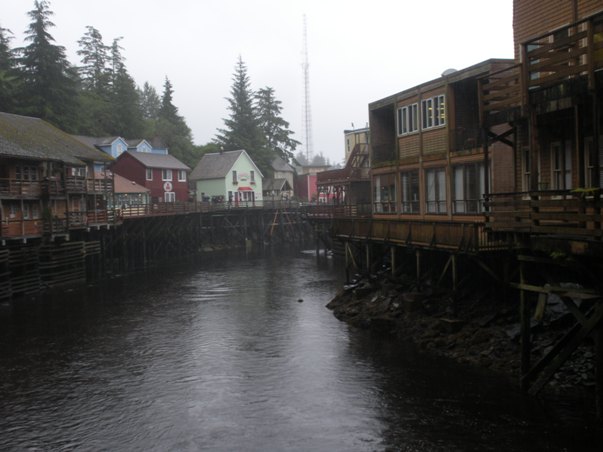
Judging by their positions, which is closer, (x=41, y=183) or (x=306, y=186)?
(x=41, y=183)

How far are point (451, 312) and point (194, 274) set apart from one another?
24485mm

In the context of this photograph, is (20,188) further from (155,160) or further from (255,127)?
(255,127)

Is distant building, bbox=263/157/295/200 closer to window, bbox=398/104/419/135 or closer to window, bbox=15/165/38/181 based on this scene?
window, bbox=15/165/38/181

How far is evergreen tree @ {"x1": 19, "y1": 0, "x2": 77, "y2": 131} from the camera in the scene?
56719 millimetres

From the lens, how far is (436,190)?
83.6 feet

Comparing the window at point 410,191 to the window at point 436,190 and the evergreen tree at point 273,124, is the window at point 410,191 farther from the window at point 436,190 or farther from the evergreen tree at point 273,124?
the evergreen tree at point 273,124

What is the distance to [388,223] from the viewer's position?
23.5 m

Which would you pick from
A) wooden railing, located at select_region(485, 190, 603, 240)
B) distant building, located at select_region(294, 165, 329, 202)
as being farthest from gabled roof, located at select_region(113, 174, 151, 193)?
wooden railing, located at select_region(485, 190, 603, 240)

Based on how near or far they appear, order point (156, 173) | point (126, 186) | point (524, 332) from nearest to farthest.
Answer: point (524, 332) → point (126, 186) → point (156, 173)

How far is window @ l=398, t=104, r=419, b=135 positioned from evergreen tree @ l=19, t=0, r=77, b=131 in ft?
137

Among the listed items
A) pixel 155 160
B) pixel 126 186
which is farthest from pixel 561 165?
pixel 155 160

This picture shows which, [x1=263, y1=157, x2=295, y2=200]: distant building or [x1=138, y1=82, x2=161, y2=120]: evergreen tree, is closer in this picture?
[x1=263, y1=157, x2=295, y2=200]: distant building

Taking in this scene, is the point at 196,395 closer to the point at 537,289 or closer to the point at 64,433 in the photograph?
the point at 64,433

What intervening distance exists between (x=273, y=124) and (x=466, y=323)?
81.2 metres
